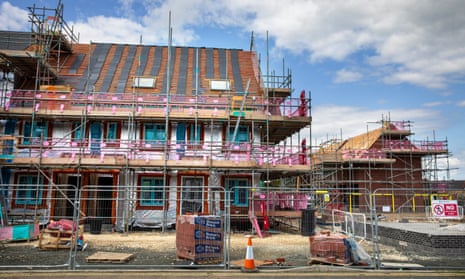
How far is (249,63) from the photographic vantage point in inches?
1142

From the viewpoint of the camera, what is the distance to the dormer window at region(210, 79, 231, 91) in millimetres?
25469

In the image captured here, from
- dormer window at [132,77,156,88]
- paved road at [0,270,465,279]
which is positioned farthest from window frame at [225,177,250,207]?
paved road at [0,270,465,279]

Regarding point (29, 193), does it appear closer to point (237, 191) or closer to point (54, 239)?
point (54, 239)

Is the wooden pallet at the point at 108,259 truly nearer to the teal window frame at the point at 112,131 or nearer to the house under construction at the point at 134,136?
the house under construction at the point at 134,136

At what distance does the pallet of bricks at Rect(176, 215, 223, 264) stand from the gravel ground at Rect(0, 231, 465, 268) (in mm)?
430

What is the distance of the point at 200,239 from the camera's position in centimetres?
1108

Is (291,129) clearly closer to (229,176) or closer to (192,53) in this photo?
(229,176)

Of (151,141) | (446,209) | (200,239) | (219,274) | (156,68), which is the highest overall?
(156,68)

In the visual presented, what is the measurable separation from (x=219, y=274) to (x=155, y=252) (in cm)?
439

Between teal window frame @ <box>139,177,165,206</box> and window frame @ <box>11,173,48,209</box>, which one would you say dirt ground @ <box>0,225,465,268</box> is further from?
window frame @ <box>11,173,48,209</box>

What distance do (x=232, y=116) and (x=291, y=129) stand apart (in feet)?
17.2

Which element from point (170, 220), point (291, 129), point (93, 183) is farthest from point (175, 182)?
point (291, 129)

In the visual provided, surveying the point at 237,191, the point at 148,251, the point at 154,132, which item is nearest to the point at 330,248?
the point at 148,251

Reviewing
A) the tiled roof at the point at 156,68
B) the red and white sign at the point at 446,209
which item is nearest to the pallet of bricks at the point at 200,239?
the red and white sign at the point at 446,209
